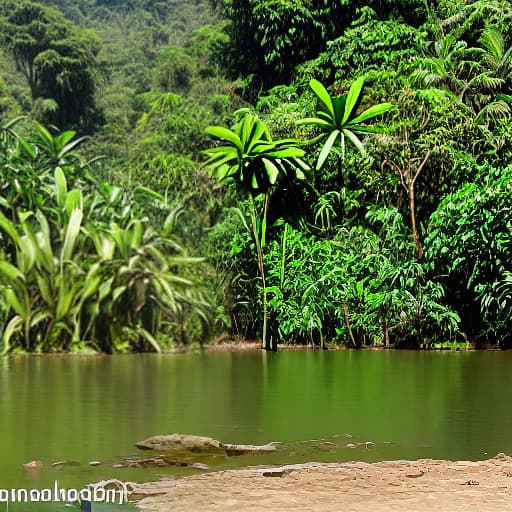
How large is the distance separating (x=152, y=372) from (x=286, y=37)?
815 centimetres

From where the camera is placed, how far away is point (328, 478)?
10.5ft

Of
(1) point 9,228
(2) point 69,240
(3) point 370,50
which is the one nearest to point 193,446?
(2) point 69,240

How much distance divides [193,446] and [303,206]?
817 cm

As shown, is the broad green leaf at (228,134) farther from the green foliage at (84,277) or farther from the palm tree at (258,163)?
the green foliage at (84,277)

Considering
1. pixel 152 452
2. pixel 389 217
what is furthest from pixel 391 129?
pixel 152 452

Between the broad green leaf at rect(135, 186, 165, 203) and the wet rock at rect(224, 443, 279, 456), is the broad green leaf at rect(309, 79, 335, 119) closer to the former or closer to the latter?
the broad green leaf at rect(135, 186, 165, 203)

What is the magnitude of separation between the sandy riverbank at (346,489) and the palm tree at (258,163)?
25.1 ft

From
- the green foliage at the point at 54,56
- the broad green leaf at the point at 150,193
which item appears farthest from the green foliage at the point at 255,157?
the green foliage at the point at 54,56

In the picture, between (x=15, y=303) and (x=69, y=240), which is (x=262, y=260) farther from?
(x=15, y=303)

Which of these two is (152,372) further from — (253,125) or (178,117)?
(178,117)

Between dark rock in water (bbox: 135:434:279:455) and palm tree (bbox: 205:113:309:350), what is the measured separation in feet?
23.5

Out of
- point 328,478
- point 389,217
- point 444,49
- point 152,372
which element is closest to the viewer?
point 328,478

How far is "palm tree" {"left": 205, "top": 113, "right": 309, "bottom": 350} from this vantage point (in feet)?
36.6

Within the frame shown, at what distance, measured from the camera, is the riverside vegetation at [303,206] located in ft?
31.6
